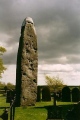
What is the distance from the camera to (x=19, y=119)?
14984mm

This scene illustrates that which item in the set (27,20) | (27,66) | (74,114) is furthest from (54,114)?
(27,20)

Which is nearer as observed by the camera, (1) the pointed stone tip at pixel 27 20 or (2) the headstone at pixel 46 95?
(1) the pointed stone tip at pixel 27 20

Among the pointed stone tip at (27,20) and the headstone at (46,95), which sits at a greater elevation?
the pointed stone tip at (27,20)

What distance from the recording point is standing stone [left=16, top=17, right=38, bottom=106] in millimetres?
19609

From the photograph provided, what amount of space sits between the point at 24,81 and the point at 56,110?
8658mm

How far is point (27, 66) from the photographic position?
66.5 ft

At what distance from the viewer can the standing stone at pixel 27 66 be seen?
64.3 feet

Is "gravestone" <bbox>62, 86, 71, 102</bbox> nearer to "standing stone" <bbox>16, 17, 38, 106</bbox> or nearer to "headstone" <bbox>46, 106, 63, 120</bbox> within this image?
"standing stone" <bbox>16, 17, 38, 106</bbox>

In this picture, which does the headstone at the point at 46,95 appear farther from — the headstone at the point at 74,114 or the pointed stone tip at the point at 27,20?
the headstone at the point at 74,114

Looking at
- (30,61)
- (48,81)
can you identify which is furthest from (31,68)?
(48,81)

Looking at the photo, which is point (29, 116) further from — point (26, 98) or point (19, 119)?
point (26, 98)

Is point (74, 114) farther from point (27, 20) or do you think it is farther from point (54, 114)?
point (27, 20)

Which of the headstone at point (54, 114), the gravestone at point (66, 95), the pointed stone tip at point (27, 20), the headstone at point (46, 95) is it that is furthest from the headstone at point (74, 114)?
the headstone at point (46, 95)

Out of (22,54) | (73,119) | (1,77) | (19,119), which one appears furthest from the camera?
(1,77)
